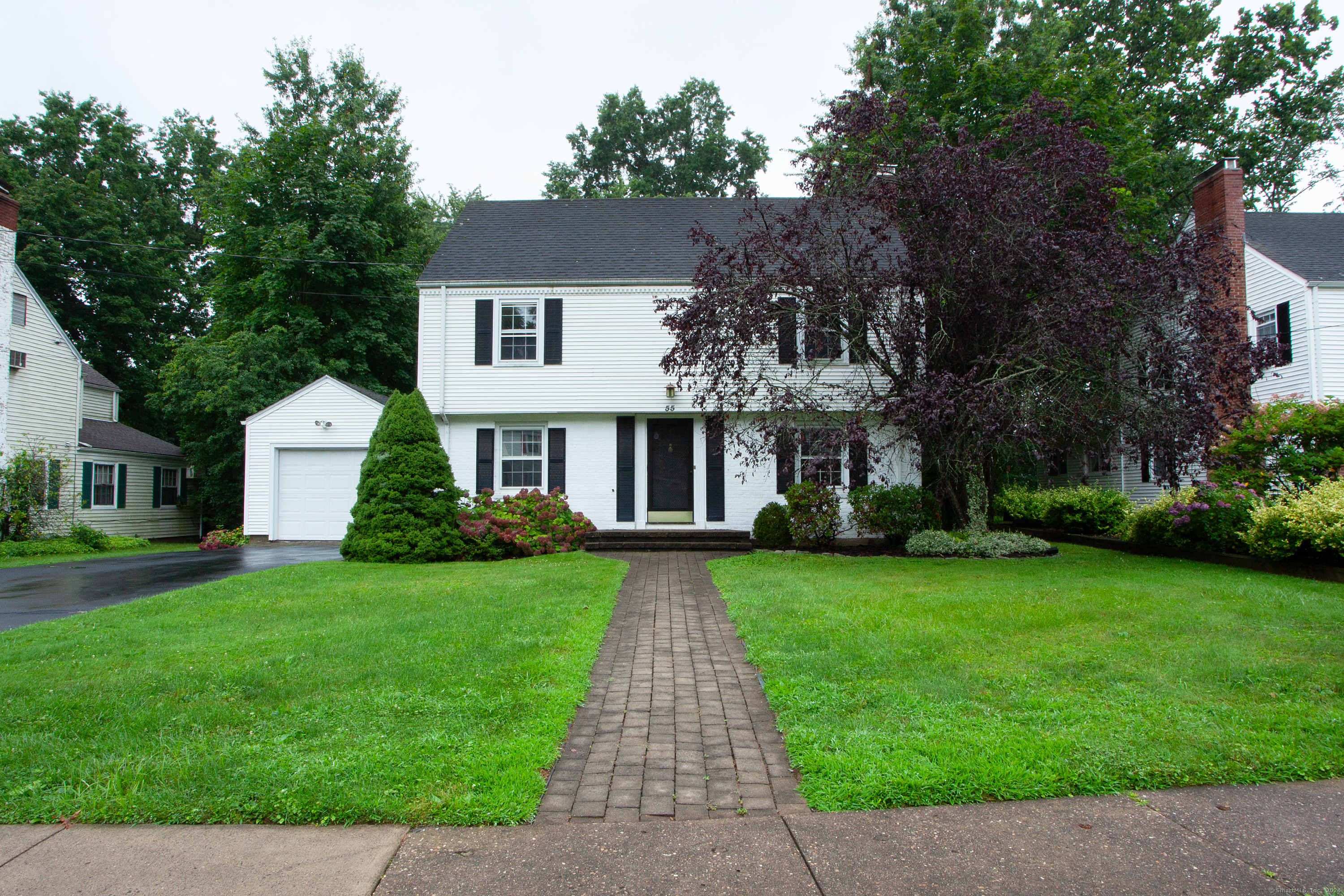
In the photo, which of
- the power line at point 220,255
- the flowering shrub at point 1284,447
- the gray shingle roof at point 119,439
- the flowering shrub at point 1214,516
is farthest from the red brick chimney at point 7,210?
the flowering shrub at point 1284,447

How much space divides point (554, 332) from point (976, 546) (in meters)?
8.84

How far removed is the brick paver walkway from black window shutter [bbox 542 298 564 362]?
9606mm

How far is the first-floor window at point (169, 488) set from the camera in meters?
24.6

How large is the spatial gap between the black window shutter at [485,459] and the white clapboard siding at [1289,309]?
50.6 feet

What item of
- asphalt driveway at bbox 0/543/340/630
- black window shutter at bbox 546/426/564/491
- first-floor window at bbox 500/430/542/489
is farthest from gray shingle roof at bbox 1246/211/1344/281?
asphalt driveway at bbox 0/543/340/630

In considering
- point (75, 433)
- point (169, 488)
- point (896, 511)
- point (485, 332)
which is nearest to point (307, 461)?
point (485, 332)

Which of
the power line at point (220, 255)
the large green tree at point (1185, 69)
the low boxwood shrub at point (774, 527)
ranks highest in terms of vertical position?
the large green tree at point (1185, 69)

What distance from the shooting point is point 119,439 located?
23.2 m

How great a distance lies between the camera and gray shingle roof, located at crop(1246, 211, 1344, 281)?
1677cm

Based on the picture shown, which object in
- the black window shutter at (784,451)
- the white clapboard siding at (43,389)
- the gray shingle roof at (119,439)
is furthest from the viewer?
the gray shingle roof at (119,439)

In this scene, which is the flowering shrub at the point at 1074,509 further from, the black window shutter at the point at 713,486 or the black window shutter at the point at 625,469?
the black window shutter at the point at 625,469

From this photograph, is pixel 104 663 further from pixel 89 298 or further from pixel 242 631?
pixel 89 298

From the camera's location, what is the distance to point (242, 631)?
6.67 m

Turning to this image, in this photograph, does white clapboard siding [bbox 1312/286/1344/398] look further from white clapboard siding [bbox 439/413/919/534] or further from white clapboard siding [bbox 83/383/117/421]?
white clapboard siding [bbox 83/383/117/421]
